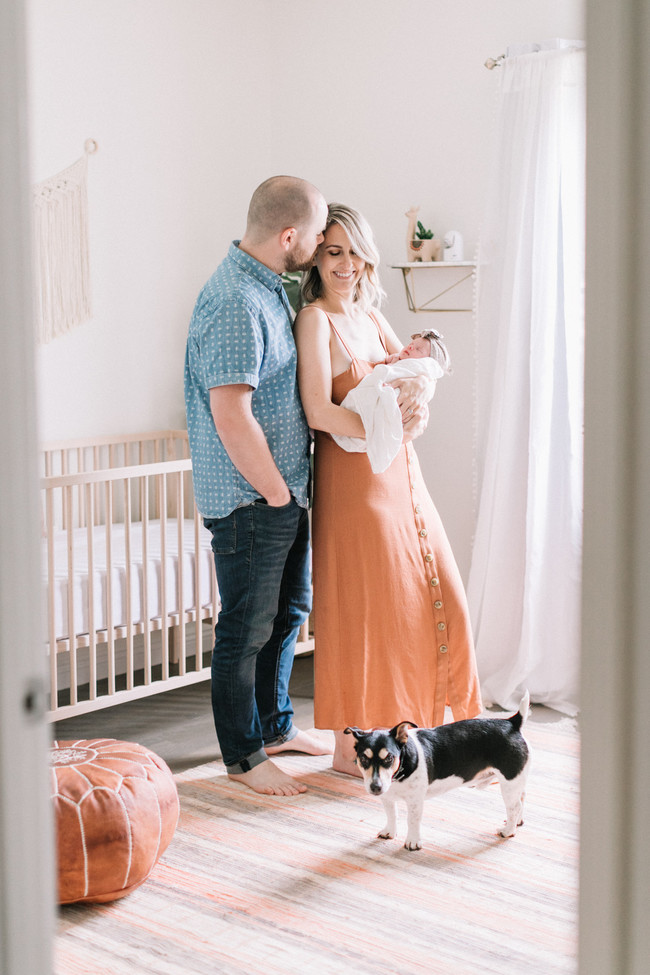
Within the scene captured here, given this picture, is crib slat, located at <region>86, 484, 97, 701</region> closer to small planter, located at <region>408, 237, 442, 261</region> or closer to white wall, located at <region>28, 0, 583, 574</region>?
white wall, located at <region>28, 0, 583, 574</region>

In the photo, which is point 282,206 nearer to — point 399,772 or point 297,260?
point 297,260

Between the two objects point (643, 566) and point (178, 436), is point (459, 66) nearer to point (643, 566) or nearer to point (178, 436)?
point (178, 436)

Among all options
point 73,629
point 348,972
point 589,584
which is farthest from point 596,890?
point 73,629

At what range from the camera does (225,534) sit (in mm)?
2252

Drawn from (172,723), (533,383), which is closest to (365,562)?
(533,383)

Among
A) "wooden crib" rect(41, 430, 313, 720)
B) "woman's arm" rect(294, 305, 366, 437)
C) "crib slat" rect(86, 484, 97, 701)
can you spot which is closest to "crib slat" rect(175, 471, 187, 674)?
"wooden crib" rect(41, 430, 313, 720)

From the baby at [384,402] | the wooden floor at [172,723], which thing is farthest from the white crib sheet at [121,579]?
the baby at [384,402]

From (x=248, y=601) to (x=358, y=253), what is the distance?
0.84 m

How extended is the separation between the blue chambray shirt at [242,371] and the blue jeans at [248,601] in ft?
0.18

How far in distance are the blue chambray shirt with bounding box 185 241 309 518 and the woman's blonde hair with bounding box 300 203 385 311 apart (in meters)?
0.12

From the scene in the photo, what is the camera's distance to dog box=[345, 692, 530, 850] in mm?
1967

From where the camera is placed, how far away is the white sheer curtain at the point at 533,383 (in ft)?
9.33

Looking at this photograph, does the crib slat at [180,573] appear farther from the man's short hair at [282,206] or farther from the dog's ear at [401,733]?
the dog's ear at [401,733]

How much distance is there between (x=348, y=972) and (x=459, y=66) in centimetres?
283
